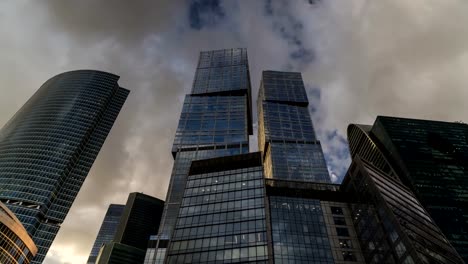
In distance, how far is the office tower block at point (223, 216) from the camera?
6362 centimetres

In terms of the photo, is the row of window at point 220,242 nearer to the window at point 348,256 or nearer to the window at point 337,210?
the window at point 348,256

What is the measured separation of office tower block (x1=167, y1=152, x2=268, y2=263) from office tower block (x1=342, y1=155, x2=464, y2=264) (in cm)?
3114

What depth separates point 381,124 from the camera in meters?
195

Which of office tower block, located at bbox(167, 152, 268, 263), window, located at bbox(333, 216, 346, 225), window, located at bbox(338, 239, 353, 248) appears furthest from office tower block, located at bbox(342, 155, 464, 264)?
office tower block, located at bbox(167, 152, 268, 263)

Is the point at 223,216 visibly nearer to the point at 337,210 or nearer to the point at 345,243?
the point at 345,243

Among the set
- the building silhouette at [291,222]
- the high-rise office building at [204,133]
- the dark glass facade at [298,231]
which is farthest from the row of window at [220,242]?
the high-rise office building at [204,133]

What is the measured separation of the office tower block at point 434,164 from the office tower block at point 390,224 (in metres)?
57.0

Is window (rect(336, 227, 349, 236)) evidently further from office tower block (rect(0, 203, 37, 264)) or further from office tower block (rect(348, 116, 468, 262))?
Result: office tower block (rect(0, 203, 37, 264))

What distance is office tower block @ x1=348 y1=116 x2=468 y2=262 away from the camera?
5413 inches

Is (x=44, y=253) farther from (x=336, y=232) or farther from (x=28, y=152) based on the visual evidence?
(x=336, y=232)

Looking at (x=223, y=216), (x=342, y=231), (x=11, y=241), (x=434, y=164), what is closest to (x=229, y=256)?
(x=223, y=216)

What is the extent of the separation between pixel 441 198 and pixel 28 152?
788 ft

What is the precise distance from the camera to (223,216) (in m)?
71.9

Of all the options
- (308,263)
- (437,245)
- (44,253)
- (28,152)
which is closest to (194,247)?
(308,263)
